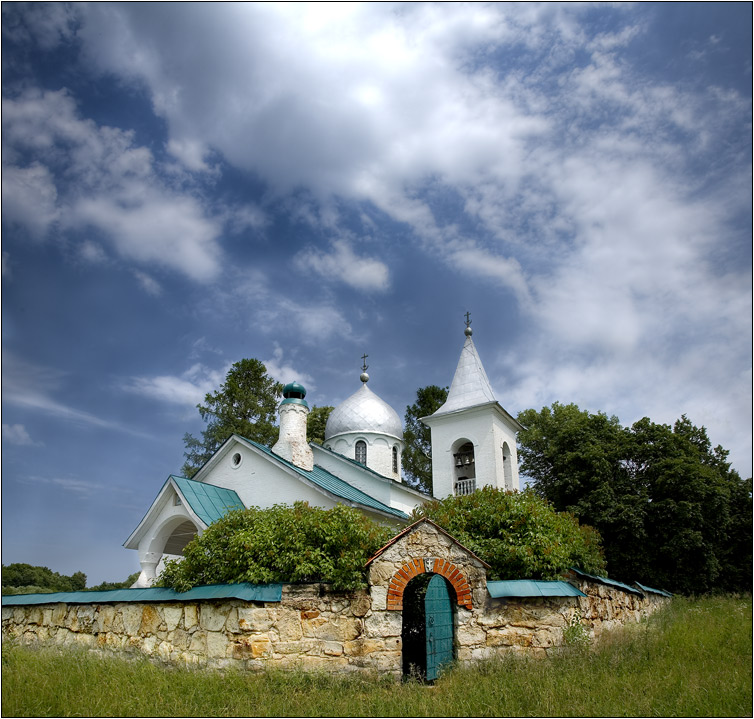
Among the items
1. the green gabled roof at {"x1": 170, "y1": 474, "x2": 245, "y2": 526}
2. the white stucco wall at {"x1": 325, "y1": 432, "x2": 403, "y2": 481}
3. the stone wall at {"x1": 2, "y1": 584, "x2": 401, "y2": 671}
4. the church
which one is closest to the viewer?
the stone wall at {"x1": 2, "y1": 584, "x2": 401, "y2": 671}

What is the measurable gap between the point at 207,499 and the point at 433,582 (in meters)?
7.96

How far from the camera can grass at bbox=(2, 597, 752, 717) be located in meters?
6.25

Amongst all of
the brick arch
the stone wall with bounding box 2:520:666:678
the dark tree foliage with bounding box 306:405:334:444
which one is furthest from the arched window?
the brick arch

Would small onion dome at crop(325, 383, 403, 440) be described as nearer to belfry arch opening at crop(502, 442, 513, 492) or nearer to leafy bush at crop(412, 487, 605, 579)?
belfry arch opening at crop(502, 442, 513, 492)

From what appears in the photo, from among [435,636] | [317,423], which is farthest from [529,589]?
[317,423]

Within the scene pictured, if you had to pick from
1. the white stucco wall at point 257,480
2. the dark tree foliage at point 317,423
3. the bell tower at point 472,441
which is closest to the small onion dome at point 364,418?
the bell tower at point 472,441

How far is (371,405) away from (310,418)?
880 cm

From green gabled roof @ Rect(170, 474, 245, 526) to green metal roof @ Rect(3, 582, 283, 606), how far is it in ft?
12.7

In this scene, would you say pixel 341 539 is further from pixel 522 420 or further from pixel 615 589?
pixel 522 420

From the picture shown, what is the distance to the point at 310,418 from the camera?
32281 mm

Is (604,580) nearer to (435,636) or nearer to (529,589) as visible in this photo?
(529,589)

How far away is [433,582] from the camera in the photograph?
8102 millimetres

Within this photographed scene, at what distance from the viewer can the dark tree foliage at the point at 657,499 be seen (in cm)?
2230

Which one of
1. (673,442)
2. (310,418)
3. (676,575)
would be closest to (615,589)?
(676,575)
